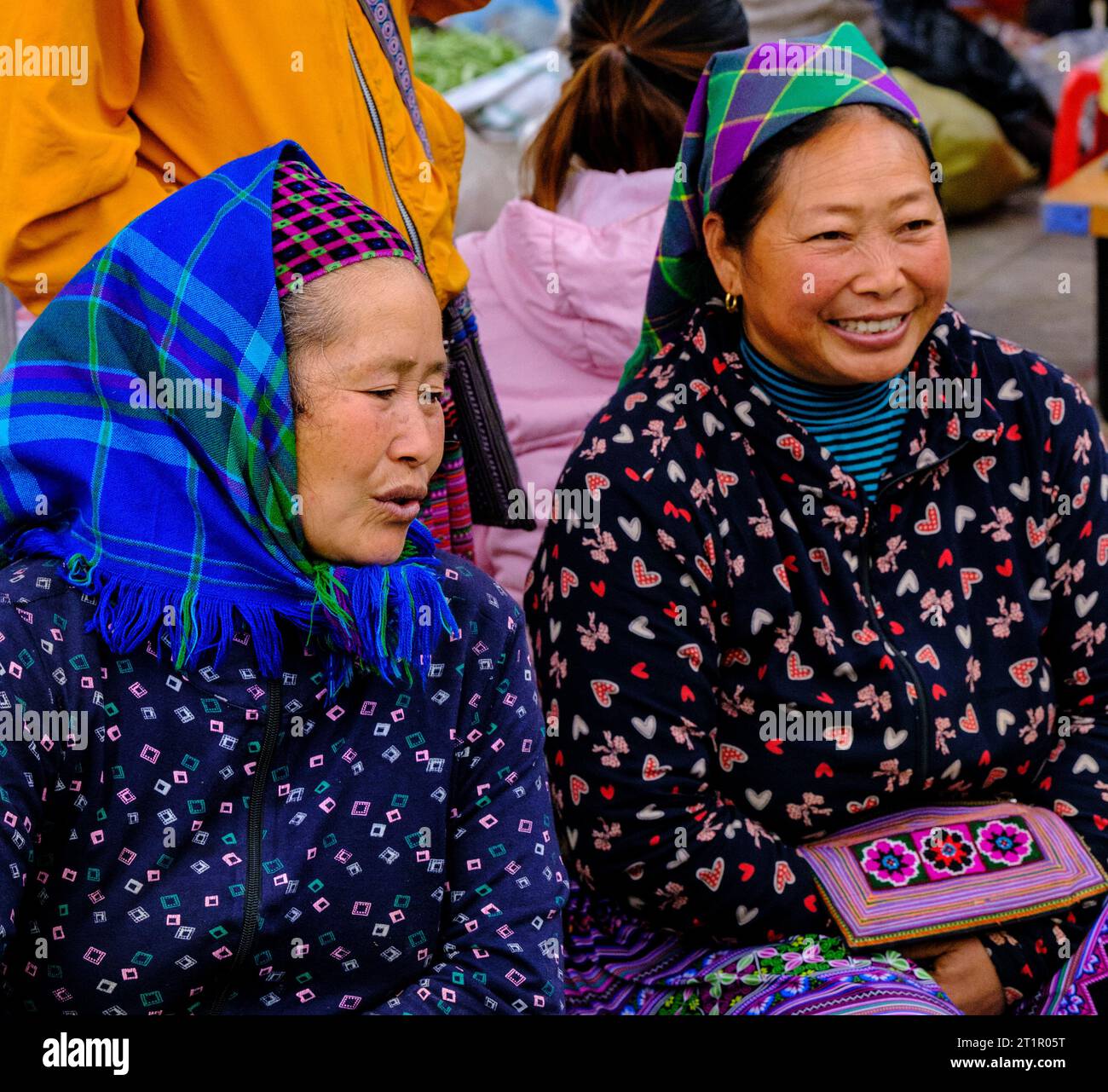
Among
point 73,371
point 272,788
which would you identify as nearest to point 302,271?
point 73,371

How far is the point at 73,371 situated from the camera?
1.68 meters

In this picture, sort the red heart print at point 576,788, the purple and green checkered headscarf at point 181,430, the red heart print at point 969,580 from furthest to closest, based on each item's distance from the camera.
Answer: the red heart print at point 969,580
the red heart print at point 576,788
the purple and green checkered headscarf at point 181,430

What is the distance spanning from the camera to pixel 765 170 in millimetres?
2287

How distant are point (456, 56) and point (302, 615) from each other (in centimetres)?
436

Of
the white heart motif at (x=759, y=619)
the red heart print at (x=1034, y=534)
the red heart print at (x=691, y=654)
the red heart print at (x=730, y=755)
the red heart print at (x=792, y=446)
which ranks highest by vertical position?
the red heart print at (x=792, y=446)

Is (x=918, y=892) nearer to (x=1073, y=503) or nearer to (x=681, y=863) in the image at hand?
(x=681, y=863)

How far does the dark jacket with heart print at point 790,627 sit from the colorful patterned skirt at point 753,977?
45mm

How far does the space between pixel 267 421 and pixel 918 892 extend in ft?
3.88

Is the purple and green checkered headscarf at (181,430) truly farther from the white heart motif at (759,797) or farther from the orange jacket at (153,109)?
the white heart motif at (759,797)

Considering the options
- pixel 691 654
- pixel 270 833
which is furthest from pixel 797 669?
pixel 270 833

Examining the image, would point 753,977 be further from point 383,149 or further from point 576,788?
point 383,149

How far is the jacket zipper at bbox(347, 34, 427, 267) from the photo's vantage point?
2.39 metres

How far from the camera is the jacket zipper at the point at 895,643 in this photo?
2.23 m

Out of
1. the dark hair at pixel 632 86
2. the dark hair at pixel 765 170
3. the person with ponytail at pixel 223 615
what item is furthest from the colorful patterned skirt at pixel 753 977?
the dark hair at pixel 632 86
